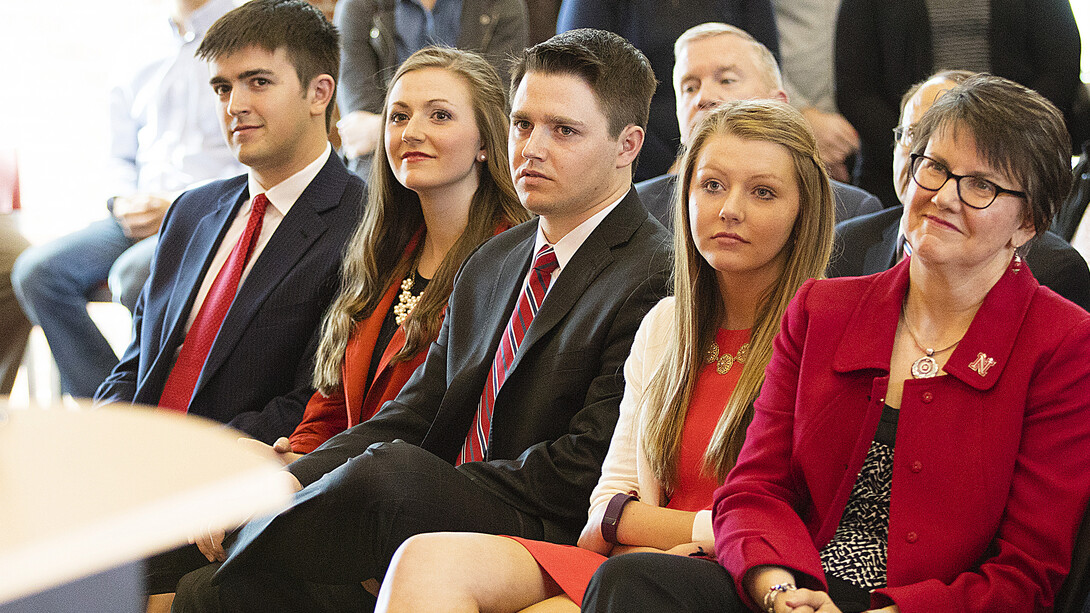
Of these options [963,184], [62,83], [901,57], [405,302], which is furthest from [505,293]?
[62,83]

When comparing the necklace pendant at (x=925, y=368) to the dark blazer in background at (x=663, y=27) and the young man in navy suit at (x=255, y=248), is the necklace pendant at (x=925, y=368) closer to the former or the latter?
the young man in navy suit at (x=255, y=248)

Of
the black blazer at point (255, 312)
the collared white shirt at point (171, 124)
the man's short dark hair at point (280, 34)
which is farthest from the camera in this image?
the collared white shirt at point (171, 124)

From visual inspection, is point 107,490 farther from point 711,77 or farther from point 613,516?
point 711,77

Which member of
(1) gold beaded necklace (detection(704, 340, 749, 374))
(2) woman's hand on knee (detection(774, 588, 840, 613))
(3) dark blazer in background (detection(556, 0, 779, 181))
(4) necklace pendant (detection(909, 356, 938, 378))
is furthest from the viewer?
(3) dark blazer in background (detection(556, 0, 779, 181))

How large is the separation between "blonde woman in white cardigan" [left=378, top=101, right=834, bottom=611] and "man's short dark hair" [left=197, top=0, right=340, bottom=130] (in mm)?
1340

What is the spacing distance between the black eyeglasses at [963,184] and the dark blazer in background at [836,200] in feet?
3.19

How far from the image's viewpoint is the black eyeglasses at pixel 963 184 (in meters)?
1.36

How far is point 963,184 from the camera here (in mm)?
1377

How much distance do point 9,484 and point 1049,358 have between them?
1.22 metres

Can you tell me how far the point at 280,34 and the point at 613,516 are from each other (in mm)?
1661

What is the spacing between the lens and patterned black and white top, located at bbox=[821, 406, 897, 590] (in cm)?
138

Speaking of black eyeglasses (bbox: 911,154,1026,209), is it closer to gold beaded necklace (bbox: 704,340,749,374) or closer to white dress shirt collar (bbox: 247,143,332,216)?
gold beaded necklace (bbox: 704,340,749,374)

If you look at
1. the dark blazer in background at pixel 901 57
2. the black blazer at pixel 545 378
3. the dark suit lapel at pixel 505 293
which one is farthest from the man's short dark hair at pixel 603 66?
the dark blazer in background at pixel 901 57

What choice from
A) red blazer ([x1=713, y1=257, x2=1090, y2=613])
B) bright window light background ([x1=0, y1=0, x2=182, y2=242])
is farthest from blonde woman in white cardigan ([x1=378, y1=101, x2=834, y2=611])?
bright window light background ([x1=0, y1=0, x2=182, y2=242])
